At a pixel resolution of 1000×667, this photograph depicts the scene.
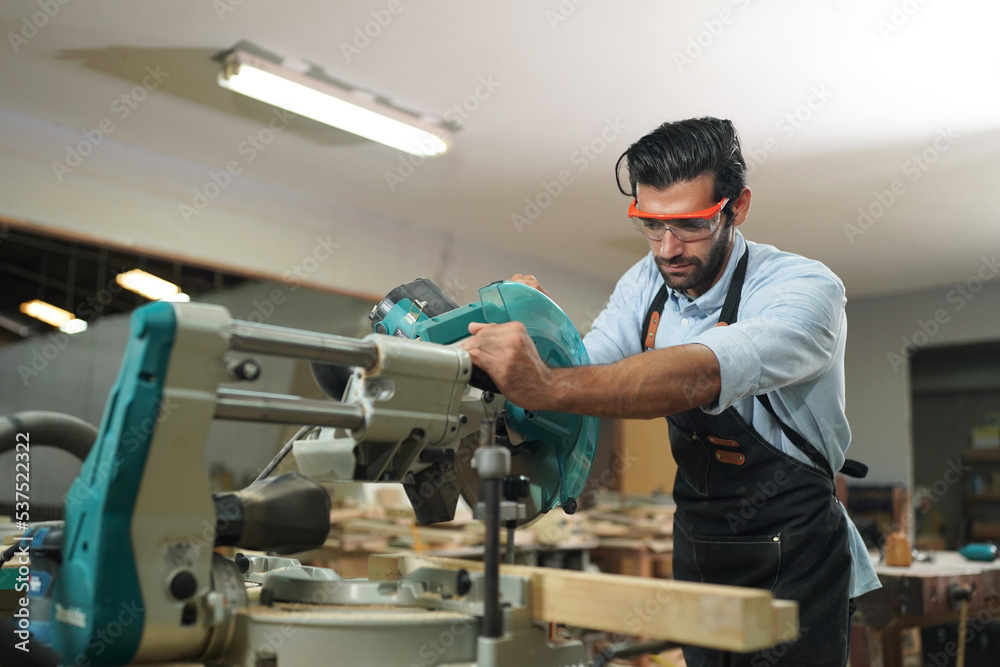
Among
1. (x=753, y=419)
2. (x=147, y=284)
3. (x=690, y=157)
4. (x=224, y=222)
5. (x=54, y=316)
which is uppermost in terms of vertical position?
(x=224, y=222)

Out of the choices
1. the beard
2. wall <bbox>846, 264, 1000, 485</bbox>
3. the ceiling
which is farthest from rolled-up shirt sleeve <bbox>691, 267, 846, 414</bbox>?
wall <bbox>846, 264, 1000, 485</bbox>

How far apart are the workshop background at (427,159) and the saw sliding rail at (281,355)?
248 centimetres

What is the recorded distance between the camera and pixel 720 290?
5.36ft

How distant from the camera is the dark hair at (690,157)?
4.97 ft

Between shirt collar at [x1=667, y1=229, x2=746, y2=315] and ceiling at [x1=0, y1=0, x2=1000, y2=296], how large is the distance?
178cm

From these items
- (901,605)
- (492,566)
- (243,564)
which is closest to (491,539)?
(492,566)

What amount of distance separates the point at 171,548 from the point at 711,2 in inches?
112

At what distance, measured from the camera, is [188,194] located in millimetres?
4918

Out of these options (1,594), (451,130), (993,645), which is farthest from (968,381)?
(1,594)

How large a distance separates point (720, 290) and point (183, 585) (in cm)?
113

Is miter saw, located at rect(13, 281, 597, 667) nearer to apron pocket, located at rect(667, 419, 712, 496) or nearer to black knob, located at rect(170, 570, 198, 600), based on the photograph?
black knob, located at rect(170, 570, 198, 600)

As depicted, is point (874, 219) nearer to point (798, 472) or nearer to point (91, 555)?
point (798, 472)

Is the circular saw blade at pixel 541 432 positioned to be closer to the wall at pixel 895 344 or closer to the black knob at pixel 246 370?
the black knob at pixel 246 370

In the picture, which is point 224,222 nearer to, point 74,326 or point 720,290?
point 74,326
